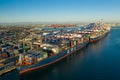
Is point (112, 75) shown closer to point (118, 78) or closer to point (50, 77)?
point (118, 78)

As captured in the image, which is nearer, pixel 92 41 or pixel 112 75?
pixel 112 75

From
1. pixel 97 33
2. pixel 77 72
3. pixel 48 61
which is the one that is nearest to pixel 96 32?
pixel 97 33

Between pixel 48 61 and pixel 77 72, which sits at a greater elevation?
pixel 48 61

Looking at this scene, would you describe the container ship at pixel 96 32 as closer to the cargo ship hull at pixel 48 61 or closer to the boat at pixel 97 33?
the boat at pixel 97 33

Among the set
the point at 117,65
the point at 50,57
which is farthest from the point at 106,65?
the point at 50,57

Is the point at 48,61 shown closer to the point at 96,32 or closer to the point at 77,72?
the point at 77,72

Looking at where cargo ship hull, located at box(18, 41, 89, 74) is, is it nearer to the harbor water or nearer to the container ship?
the harbor water

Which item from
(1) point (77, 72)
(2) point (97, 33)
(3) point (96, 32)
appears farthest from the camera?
(3) point (96, 32)

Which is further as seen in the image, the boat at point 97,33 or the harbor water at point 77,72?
the boat at point 97,33

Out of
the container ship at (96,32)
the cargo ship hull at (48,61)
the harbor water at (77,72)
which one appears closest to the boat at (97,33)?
the container ship at (96,32)

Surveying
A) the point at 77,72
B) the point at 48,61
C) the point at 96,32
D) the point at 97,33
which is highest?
the point at 96,32

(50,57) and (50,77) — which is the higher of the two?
(50,57)
